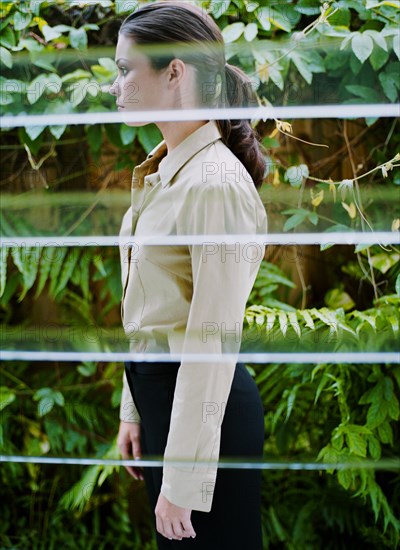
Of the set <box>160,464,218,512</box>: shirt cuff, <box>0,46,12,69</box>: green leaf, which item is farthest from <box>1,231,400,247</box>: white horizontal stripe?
<box>160,464,218,512</box>: shirt cuff

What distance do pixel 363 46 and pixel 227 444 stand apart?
724 mm

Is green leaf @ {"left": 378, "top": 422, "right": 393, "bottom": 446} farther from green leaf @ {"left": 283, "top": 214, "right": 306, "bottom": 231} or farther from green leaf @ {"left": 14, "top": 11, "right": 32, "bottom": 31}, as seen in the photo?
green leaf @ {"left": 14, "top": 11, "right": 32, "bottom": 31}

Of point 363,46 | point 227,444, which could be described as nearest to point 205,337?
point 227,444

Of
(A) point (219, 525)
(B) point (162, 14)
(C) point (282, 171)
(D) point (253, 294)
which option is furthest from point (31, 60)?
(A) point (219, 525)

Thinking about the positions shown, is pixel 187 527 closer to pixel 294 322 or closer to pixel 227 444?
pixel 227 444

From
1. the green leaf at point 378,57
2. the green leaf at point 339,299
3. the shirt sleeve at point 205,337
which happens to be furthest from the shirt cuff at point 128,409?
the green leaf at point 378,57

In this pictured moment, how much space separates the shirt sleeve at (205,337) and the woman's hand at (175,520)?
0.04ft

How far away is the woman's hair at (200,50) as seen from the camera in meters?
1.06

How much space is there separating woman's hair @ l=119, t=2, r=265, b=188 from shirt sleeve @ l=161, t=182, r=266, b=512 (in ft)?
0.46

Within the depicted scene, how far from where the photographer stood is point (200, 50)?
1.08m

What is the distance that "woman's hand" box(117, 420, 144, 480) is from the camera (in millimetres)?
1237

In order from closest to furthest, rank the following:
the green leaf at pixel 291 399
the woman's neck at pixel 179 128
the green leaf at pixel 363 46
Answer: the woman's neck at pixel 179 128 < the green leaf at pixel 363 46 < the green leaf at pixel 291 399

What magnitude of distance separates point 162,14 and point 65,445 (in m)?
0.83

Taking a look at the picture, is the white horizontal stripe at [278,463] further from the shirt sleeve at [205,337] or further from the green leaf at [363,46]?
the green leaf at [363,46]
